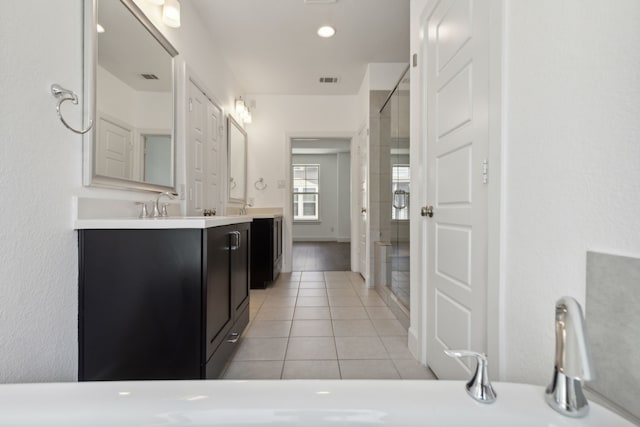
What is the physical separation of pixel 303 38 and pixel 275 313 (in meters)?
2.65

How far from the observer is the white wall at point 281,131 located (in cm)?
460

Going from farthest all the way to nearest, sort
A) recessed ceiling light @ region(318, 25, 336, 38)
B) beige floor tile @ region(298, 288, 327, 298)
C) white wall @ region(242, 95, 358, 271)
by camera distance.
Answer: white wall @ region(242, 95, 358, 271)
beige floor tile @ region(298, 288, 327, 298)
recessed ceiling light @ region(318, 25, 336, 38)

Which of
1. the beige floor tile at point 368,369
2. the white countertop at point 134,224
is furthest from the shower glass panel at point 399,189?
the white countertop at point 134,224

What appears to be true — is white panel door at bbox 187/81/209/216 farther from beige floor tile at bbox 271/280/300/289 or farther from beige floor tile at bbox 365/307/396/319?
beige floor tile at bbox 365/307/396/319

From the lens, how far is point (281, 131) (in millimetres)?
4617

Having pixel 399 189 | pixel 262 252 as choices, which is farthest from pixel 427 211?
pixel 262 252

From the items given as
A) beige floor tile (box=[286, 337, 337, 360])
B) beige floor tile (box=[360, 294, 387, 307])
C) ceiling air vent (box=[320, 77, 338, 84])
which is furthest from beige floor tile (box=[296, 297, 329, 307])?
ceiling air vent (box=[320, 77, 338, 84])

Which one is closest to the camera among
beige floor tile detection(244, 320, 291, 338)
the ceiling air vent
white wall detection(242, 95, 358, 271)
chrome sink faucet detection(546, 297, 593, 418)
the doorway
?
chrome sink faucet detection(546, 297, 593, 418)

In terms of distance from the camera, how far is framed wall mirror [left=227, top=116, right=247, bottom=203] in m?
3.76

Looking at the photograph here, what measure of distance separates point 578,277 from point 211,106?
305cm

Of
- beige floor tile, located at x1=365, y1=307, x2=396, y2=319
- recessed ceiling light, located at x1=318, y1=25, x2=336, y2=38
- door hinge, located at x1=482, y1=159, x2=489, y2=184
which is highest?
recessed ceiling light, located at x1=318, y1=25, x2=336, y2=38

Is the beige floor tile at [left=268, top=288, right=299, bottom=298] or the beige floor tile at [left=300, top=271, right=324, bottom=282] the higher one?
the beige floor tile at [left=300, top=271, right=324, bottom=282]

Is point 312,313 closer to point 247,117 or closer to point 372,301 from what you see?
point 372,301

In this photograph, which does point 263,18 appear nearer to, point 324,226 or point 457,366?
point 457,366
